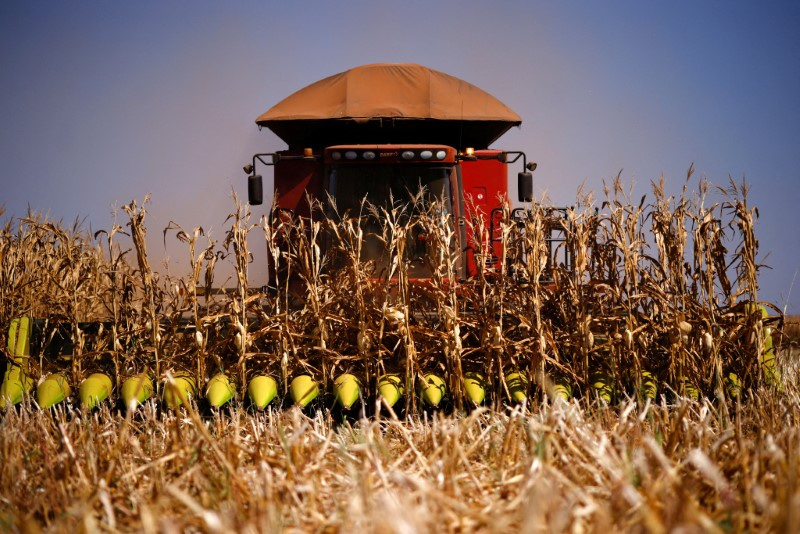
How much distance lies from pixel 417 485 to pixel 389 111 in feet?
18.0

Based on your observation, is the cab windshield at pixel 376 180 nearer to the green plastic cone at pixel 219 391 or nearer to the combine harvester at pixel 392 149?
the combine harvester at pixel 392 149

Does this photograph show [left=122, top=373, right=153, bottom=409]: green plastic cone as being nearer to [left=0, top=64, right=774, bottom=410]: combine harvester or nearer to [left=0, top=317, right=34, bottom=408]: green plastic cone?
[left=0, top=317, right=34, bottom=408]: green plastic cone

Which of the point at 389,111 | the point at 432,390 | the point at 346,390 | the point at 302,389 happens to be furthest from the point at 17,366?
the point at 389,111

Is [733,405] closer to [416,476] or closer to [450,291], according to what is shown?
[450,291]

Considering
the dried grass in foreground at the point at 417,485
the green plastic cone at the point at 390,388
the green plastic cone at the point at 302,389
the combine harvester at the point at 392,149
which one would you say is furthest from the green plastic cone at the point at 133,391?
the combine harvester at the point at 392,149

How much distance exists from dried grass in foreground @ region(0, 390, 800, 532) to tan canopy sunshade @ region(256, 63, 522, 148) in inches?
180

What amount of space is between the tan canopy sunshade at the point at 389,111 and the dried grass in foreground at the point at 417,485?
4573 millimetres

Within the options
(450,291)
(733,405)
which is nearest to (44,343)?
(450,291)

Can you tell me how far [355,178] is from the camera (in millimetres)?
6070

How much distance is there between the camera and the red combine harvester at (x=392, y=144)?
604 cm

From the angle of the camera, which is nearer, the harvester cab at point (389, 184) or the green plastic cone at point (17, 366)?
the green plastic cone at point (17, 366)

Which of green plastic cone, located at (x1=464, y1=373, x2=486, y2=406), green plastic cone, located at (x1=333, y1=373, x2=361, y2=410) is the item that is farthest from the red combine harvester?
green plastic cone, located at (x1=333, y1=373, x2=361, y2=410)

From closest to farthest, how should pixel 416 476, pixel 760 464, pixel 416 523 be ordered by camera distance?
pixel 416 523 < pixel 760 464 < pixel 416 476

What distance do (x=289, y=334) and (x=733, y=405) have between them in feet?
9.07
